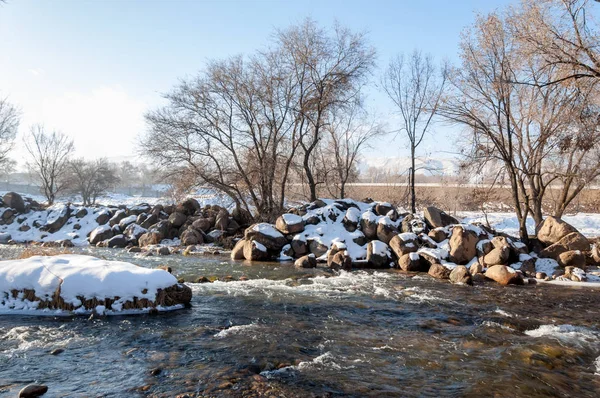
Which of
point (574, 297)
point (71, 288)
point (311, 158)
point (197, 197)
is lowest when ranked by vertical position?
point (574, 297)

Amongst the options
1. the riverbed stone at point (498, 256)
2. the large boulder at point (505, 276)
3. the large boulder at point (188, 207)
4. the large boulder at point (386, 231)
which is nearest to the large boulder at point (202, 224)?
the large boulder at point (188, 207)

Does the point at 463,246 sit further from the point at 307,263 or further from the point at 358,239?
the point at 307,263

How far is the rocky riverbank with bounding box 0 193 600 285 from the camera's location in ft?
41.8

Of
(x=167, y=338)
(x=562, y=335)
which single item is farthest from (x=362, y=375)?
(x=562, y=335)

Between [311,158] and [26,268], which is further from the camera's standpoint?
A: [311,158]

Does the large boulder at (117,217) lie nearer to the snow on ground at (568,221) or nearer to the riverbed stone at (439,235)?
the riverbed stone at (439,235)

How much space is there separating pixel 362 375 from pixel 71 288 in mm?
→ 5756

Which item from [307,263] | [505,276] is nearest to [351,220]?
[307,263]

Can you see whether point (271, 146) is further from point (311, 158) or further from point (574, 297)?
point (574, 297)

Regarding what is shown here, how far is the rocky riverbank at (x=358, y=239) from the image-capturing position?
41.8 ft

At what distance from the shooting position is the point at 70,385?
4473 mm

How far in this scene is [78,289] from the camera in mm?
7430

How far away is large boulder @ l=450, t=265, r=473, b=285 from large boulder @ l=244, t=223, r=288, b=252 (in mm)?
7058

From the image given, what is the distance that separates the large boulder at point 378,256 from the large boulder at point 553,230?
5.65m
